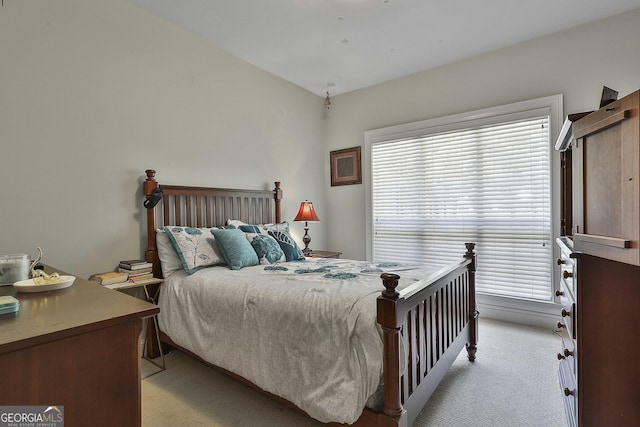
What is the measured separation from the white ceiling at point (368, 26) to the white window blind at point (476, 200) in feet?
2.57

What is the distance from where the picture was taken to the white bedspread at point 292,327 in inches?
55.6

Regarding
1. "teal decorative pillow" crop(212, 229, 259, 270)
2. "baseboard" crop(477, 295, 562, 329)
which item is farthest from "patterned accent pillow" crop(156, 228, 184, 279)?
"baseboard" crop(477, 295, 562, 329)

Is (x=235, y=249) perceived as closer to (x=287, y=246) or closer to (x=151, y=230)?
(x=287, y=246)

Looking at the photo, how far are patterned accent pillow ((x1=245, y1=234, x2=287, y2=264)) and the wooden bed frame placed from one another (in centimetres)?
56

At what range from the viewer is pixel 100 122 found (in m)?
2.38

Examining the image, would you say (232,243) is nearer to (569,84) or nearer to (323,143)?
(323,143)

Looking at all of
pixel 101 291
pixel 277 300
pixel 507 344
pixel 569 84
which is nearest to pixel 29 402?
pixel 101 291

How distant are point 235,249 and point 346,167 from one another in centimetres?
233

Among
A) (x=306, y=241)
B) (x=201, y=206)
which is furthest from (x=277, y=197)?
(x=201, y=206)

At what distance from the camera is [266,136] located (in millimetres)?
3732

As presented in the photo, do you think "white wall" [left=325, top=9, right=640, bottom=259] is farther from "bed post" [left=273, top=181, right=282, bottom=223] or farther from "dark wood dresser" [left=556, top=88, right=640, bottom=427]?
"dark wood dresser" [left=556, top=88, right=640, bottom=427]

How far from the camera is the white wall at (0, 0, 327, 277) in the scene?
2021mm

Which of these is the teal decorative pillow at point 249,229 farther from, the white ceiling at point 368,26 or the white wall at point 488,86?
the white ceiling at point 368,26

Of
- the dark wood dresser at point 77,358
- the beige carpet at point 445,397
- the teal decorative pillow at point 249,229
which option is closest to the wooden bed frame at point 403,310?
the beige carpet at point 445,397
